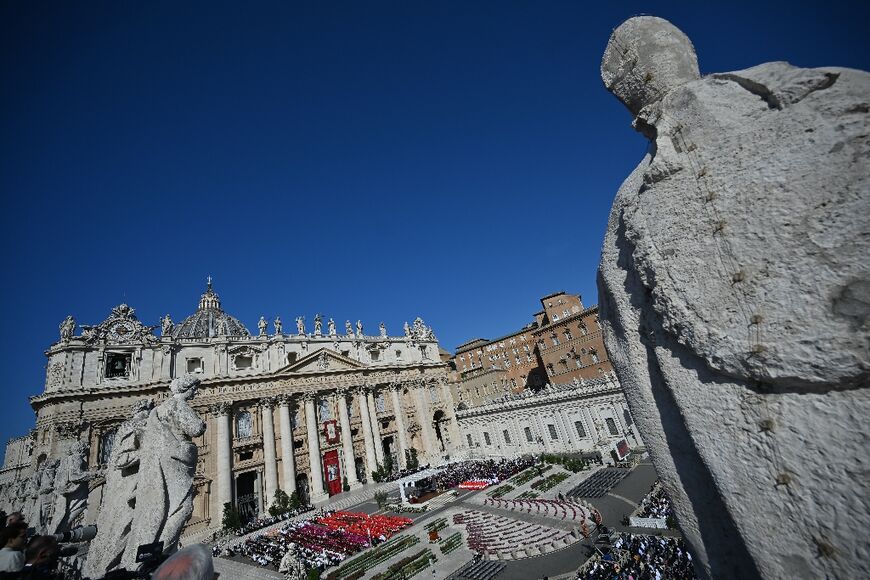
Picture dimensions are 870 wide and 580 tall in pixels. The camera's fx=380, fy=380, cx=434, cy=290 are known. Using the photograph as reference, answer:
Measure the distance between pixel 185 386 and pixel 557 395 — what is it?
109ft

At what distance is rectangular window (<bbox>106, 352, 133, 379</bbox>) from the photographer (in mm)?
31891

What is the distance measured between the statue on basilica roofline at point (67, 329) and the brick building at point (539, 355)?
1676 inches

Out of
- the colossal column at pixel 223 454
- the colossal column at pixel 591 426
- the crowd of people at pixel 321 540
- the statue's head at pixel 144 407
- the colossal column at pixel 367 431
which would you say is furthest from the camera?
the colossal column at pixel 367 431

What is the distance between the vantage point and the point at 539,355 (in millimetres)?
50406

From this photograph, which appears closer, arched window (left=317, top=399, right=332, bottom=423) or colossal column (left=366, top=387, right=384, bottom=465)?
arched window (left=317, top=399, right=332, bottom=423)

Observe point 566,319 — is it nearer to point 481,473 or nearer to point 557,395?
point 557,395

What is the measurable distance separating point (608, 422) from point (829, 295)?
112 feet

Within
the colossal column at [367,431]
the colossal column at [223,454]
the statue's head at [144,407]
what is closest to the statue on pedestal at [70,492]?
the statue's head at [144,407]

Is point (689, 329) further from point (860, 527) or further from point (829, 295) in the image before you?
point (860, 527)

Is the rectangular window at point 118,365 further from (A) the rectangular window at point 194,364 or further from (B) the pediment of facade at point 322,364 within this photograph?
(B) the pediment of facade at point 322,364

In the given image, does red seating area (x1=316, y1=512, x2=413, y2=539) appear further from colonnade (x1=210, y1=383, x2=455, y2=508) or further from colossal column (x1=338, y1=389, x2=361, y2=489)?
colossal column (x1=338, y1=389, x2=361, y2=489)

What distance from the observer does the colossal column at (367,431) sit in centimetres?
4001

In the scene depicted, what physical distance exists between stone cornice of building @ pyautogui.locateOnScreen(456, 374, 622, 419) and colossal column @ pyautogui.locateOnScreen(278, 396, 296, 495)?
20.6 m

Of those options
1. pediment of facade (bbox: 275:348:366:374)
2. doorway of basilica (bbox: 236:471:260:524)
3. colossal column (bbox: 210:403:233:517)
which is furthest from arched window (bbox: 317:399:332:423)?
colossal column (bbox: 210:403:233:517)
